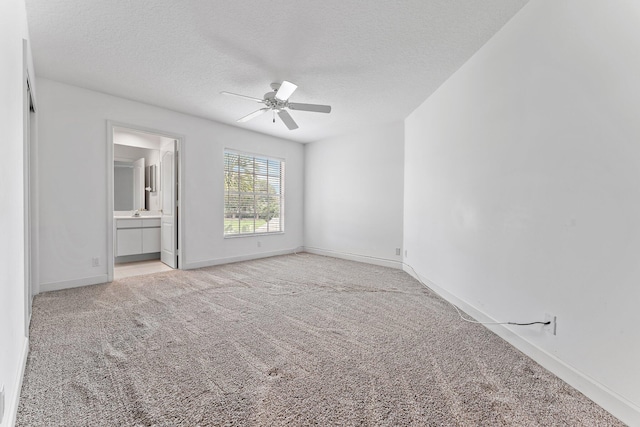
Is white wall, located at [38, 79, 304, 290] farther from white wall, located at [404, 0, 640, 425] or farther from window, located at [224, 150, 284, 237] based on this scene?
white wall, located at [404, 0, 640, 425]

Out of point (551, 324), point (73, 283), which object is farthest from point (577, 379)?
point (73, 283)

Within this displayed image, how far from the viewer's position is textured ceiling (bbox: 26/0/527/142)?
212 centimetres

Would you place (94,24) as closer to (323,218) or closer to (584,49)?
(584,49)

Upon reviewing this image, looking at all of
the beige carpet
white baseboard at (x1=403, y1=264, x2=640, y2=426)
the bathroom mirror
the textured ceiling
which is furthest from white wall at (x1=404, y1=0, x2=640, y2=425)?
the bathroom mirror

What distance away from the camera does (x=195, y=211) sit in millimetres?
4688

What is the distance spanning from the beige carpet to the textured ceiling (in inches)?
97.9

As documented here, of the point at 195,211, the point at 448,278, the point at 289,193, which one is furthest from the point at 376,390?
the point at 289,193

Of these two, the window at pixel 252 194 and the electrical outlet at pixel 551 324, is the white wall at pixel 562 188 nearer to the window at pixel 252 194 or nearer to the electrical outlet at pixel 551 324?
the electrical outlet at pixel 551 324

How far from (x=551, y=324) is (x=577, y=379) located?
0.31m

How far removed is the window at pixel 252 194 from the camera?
5242 mm

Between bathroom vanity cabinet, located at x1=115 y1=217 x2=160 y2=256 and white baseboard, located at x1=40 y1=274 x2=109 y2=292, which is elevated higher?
bathroom vanity cabinet, located at x1=115 y1=217 x2=160 y2=256

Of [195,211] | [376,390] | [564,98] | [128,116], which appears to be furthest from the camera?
[195,211]

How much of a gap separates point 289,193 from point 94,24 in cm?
427

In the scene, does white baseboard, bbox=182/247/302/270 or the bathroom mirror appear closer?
white baseboard, bbox=182/247/302/270
